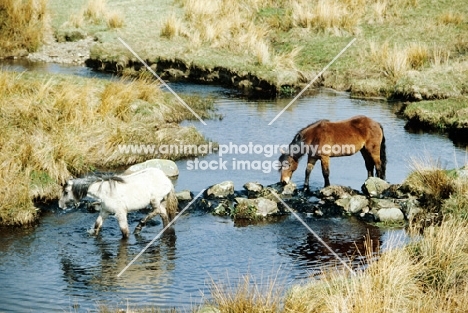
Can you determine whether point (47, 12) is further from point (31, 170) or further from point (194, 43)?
point (31, 170)

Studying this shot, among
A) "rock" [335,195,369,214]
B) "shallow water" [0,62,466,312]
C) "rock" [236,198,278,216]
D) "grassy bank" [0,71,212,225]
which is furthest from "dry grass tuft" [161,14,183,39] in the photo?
"rock" [335,195,369,214]

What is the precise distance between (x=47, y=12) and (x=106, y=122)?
590 inches

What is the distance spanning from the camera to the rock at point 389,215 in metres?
12.8

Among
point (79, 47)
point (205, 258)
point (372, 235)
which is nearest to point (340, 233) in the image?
point (372, 235)

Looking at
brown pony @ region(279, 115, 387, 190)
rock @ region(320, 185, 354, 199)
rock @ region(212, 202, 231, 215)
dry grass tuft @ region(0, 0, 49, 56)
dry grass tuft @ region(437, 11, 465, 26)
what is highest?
dry grass tuft @ region(437, 11, 465, 26)

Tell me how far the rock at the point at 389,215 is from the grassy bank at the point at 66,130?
18.5 feet

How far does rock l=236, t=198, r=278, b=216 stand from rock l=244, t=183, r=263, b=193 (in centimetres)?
73

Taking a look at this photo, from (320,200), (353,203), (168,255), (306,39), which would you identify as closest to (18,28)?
(306,39)

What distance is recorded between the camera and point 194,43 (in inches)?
1054

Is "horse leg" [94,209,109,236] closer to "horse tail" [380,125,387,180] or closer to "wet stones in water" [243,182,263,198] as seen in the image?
"wet stones in water" [243,182,263,198]

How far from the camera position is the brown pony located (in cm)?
1427

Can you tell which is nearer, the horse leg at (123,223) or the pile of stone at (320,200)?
the horse leg at (123,223)

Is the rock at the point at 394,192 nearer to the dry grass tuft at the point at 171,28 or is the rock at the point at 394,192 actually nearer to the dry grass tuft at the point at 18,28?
the dry grass tuft at the point at 171,28

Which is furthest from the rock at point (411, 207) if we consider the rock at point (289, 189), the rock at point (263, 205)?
the rock at point (263, 205)
